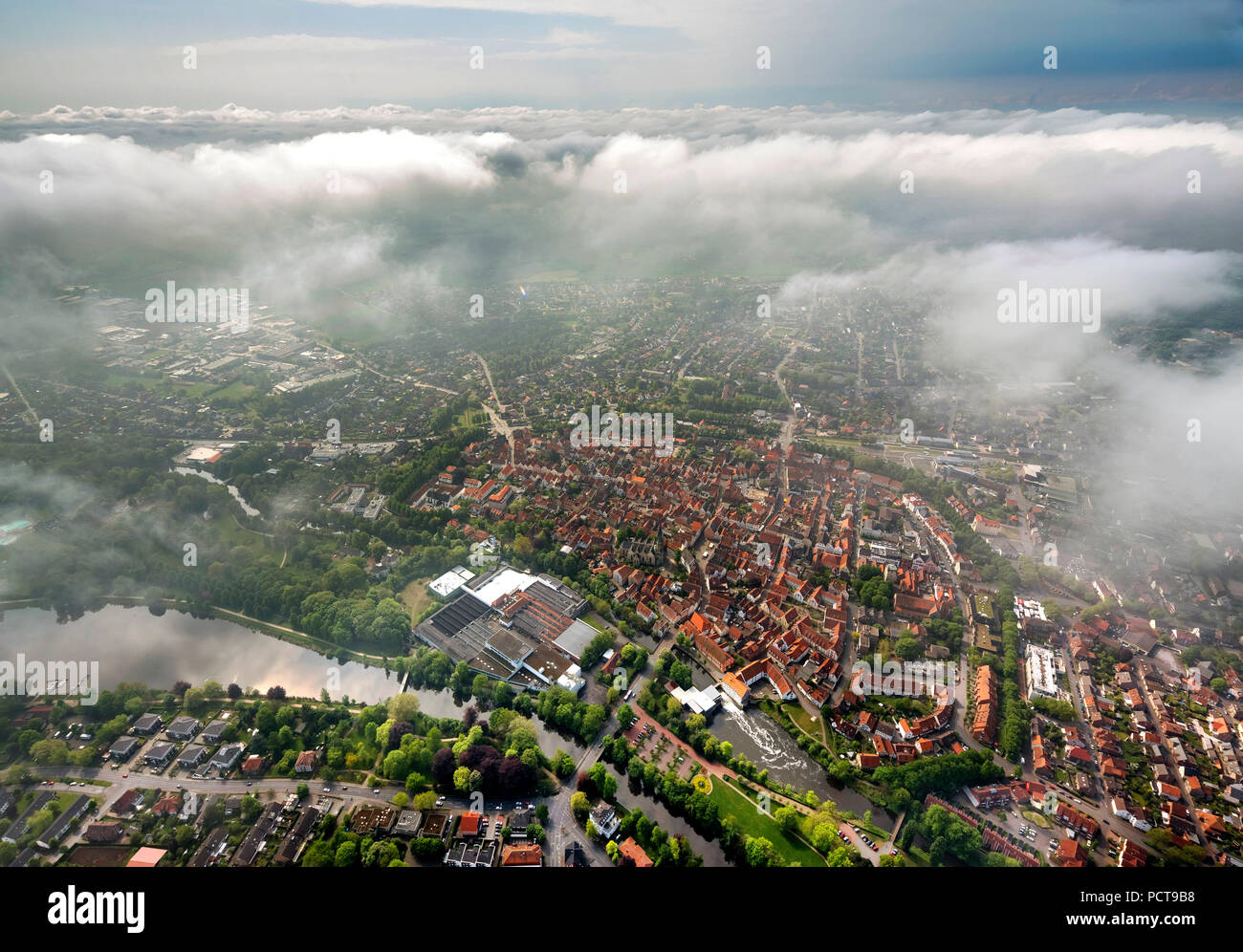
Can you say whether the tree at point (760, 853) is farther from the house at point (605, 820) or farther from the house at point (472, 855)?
the house at point (472, 855)

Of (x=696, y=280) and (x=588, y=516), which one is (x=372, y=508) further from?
(x=696, y=280)

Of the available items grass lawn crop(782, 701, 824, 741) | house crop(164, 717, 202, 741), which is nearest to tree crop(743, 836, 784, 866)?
grass lawn crop(782, 701, 824, 741)

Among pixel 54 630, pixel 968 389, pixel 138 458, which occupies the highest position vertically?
pixel 968 389

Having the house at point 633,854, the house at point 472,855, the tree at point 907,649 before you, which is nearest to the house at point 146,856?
the house at point 472,855

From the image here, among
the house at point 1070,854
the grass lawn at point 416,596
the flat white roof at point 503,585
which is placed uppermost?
the flat white roof at point 503,585

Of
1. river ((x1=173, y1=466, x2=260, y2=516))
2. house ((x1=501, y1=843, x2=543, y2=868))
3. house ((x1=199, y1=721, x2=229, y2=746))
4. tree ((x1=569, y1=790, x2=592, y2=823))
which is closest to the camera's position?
house ((x1=501, y1=843, x2=543, y2=868))

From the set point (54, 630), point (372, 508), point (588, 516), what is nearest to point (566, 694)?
point (588, 516)

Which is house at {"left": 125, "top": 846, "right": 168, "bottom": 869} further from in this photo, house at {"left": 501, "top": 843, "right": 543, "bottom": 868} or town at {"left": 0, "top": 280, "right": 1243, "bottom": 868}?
house at {"left": 501, "top": 843, "right": 543, "bottom": 868}
